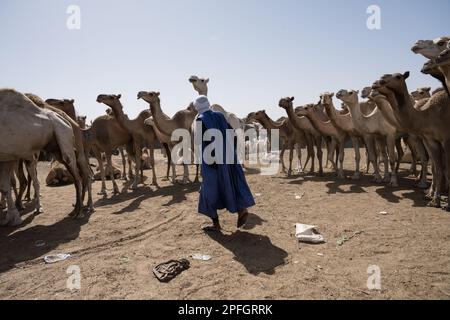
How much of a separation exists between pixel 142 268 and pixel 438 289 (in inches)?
131

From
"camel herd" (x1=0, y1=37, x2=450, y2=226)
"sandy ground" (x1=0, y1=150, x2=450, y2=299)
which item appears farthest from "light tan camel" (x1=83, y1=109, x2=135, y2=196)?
"sandy ground" (x1=0, y1=150, x2=450, y2=299)

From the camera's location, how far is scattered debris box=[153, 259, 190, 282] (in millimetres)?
3918

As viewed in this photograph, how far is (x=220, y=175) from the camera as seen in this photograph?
17.4ft

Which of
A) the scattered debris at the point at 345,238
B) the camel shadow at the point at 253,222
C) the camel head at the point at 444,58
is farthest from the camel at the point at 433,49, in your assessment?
the camel shadow at the point at 253,222

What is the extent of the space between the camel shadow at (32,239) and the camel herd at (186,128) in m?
0.48

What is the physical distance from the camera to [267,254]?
467cm

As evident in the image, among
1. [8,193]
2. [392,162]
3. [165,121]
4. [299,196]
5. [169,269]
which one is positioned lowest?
[169,269]

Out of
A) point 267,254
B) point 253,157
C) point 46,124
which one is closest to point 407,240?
point 267,254

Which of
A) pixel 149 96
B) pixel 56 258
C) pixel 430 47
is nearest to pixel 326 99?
pixel 430 47

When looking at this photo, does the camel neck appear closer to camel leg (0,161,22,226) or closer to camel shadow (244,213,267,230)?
camel leg (0,161,22,226)

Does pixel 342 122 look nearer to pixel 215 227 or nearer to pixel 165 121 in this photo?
pixel 165 121

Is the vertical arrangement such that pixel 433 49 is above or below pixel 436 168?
above

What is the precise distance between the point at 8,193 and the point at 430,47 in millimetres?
8449
